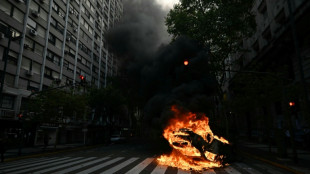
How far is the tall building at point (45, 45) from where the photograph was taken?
2178 centimetres

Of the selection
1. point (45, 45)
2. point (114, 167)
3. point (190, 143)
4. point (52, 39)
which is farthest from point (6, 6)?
point (190, 143)

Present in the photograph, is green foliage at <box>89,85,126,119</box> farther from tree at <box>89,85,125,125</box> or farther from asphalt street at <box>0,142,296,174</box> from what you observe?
asphalt street at <box>0,142,296,174</box>

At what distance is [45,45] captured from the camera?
91.0 feet

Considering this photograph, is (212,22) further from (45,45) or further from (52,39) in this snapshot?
(52,39)

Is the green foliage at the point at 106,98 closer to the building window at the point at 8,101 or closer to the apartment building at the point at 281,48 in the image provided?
the building window at the point at 8,101

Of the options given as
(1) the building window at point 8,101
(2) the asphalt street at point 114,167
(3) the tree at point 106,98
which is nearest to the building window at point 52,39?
(3) the tree at point 106,98

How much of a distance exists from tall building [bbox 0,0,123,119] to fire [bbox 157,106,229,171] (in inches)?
384

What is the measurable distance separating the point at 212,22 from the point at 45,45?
2333 cm

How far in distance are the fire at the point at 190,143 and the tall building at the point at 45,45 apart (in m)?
9.74

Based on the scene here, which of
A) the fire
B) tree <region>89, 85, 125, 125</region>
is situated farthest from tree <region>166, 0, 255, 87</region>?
tree <region>89, 85, 125, 125</region>

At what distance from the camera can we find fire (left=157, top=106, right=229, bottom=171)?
9.80m

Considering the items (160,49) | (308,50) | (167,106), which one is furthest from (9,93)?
(308,50)

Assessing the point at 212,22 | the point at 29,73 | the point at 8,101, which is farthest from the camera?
the point at 29,73

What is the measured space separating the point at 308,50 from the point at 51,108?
24.9m
